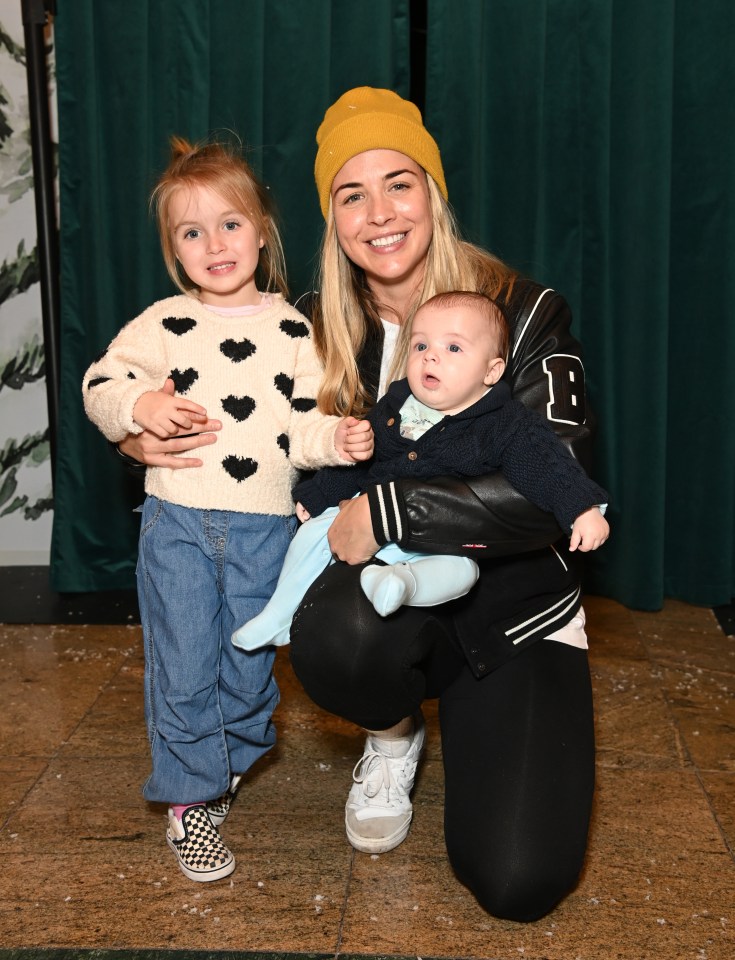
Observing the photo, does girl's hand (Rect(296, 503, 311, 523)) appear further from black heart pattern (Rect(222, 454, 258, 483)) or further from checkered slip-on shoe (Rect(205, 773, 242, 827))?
checkered slip-on shoe (Rect(205, 773, 242, 827))

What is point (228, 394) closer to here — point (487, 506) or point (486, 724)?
point (487, 506)

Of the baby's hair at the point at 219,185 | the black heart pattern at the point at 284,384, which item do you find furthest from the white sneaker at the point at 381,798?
the baby's hair at the point at 219,185

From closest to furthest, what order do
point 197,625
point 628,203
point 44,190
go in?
point 197,625, point 628,203, point 44,190

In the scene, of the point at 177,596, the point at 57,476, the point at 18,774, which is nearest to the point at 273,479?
the point at 177,596

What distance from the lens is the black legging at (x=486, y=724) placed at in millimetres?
1519

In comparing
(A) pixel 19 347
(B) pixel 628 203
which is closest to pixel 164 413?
(B) pixel 628 203

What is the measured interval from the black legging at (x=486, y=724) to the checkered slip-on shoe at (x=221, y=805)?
316mm

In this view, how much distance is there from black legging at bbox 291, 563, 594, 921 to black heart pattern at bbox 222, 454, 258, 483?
0.21 meters

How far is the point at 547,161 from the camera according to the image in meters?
2.88

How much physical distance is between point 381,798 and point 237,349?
82cm

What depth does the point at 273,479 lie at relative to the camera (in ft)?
5.63

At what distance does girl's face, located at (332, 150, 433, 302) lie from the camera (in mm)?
1809

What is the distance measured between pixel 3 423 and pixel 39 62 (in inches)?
44.0

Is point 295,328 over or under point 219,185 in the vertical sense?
under
